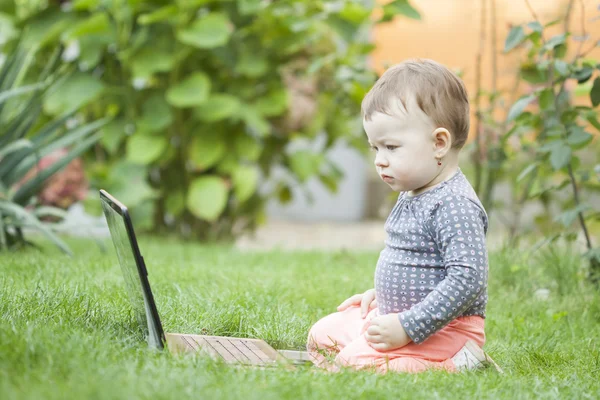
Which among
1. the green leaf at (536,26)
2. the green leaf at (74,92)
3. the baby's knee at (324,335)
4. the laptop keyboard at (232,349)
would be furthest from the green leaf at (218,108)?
the laptop keyboard at (232,349)

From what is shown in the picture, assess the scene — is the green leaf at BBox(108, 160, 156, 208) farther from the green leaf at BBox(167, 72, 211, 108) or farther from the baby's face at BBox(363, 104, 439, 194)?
the baby's face at BBox(363, 104, 439, 194)

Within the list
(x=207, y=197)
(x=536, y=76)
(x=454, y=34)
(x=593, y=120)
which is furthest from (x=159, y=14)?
(x=454, y=34)

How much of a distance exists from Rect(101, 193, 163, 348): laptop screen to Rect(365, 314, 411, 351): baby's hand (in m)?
0.45

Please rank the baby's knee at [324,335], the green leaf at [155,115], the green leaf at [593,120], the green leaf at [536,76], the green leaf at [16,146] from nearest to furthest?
the baby's knee at [324,335]
the green leaf at [593,120]
the green leaf at [536,76]
the green leaf at [16,146]
the green leaf at [155,115]

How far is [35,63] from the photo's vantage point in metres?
4.57

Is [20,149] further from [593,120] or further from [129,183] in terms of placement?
[593,120]

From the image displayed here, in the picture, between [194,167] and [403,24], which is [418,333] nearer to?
[194,167]

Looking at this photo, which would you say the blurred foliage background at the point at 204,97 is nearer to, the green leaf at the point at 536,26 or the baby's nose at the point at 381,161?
the green leaf at the point at 536,26

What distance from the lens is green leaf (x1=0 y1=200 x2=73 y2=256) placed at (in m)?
3.02

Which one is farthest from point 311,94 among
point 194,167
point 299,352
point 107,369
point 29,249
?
point 107,369

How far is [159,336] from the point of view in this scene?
1567 millimetres

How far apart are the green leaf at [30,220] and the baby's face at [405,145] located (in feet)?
5.80

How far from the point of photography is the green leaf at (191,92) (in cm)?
418

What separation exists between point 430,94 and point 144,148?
9.37ft
